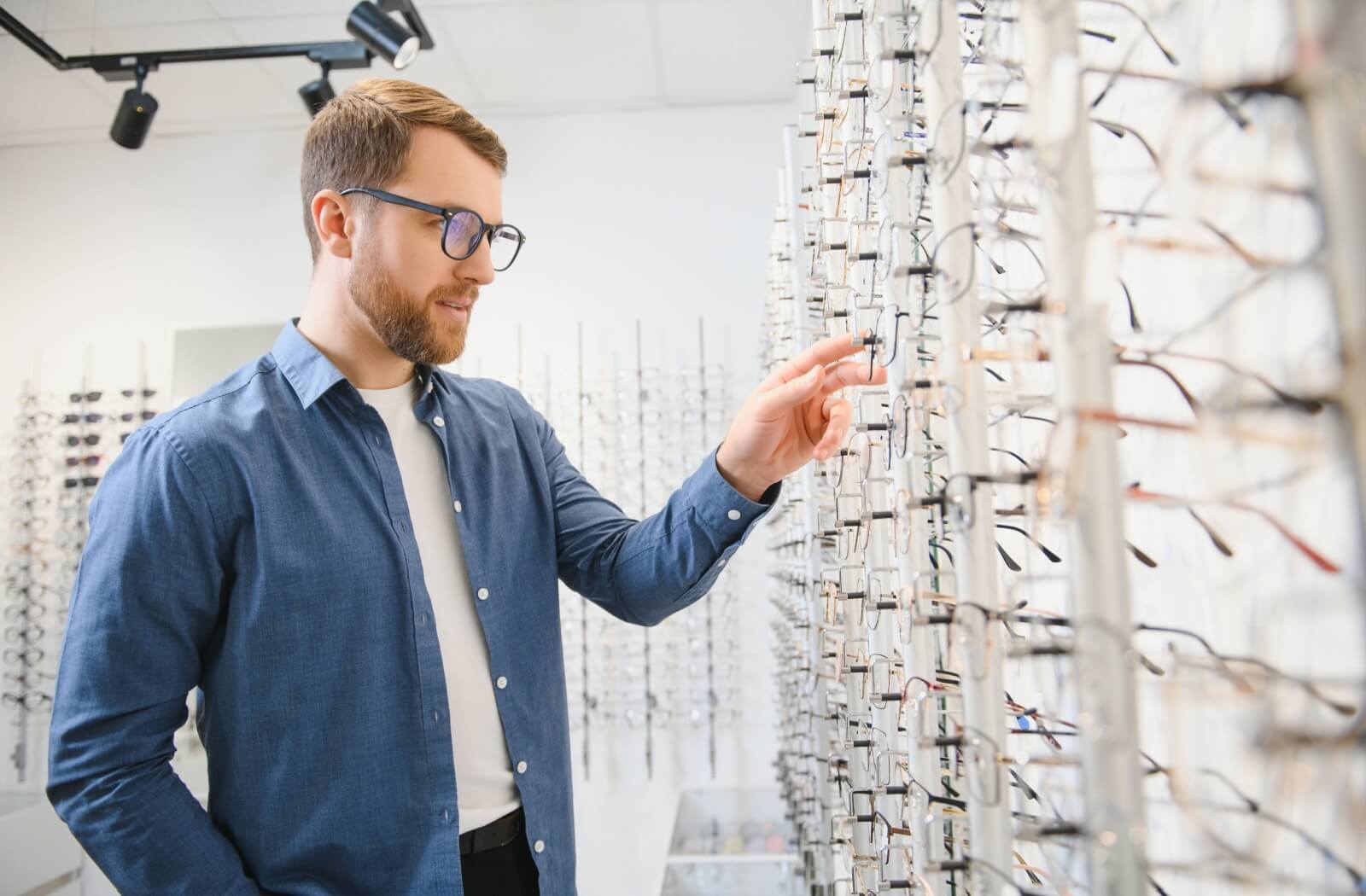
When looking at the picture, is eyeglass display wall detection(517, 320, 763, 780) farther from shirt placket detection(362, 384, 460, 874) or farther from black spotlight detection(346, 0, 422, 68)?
shirt placket detection(362, 384, 460, 874)

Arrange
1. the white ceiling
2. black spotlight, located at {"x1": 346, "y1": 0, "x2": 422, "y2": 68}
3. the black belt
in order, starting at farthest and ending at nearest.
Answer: the white ceiling, black spotlight, located at {"x1": 346, "y1": 0, "x2": 422, "y2": 68}, the black belt

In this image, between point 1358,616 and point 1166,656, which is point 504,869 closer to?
point 1166,656

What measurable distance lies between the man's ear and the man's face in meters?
0.02

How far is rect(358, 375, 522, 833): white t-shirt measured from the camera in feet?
3.58

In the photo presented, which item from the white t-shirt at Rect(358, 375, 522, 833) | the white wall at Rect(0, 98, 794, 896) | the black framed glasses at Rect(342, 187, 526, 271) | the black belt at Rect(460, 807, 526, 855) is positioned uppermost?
the white wall at Rect(0, 98, 794, 896)

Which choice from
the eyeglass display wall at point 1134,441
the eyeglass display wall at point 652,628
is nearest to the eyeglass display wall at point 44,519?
the eyeglass display wall at point 652,628

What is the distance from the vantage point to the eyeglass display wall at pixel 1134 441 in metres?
0.47

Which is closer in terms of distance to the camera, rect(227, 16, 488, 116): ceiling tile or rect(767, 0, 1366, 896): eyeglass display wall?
rect(767, 0, 1366, 896): eyeglass display wall

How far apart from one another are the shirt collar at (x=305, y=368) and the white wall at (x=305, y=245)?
2.35 m

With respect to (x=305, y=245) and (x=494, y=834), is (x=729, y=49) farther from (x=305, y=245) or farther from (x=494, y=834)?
(x=494, y=834)

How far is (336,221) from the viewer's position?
1.18 m

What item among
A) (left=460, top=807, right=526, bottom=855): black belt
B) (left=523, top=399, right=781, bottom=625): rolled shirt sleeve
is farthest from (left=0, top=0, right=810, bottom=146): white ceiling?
(left=460, top=807, right=526, bottom=855): black belt

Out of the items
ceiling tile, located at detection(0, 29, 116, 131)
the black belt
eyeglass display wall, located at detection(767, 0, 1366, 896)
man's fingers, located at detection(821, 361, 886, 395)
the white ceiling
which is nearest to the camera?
eyeglass display wall, located at detection(767, 0, 1366, 896)

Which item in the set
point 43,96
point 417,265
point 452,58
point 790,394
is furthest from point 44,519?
point 790,394
